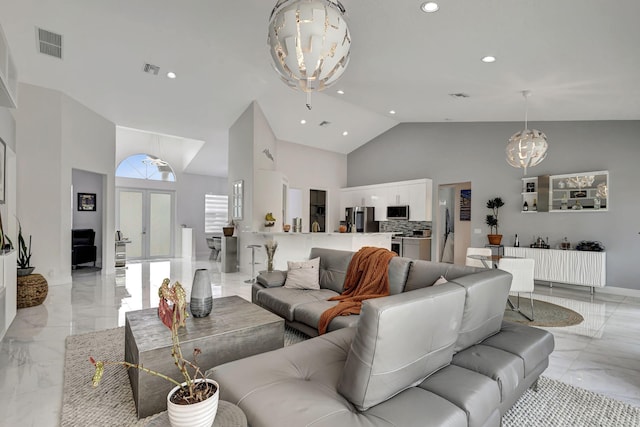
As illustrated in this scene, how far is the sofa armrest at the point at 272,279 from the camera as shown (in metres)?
3.92

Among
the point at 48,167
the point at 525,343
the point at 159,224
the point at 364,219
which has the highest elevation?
the point at 48,167

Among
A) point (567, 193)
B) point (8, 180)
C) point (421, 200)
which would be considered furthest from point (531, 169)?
point (8, 180)

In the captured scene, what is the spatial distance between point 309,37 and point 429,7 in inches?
61.5

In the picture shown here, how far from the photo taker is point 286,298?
11.3 feet

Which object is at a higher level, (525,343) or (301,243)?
(301,243)

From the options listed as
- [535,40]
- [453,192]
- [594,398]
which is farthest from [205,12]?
[453,192]

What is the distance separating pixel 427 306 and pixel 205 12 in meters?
3.96

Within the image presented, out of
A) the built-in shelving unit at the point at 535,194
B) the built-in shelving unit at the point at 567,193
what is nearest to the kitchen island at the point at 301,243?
the built-in shelving unit at the point at 535,194

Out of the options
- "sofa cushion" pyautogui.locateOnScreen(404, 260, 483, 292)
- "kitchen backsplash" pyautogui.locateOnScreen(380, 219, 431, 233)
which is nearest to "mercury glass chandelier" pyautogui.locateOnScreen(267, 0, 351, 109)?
"sofa cushion" pyautogui.locateOnScreen(404, 260, 483, 292)

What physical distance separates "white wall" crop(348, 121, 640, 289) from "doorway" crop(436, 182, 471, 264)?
700mm

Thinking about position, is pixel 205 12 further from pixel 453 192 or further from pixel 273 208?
pixel 453 192

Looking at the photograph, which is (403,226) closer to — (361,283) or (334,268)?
(334,268)

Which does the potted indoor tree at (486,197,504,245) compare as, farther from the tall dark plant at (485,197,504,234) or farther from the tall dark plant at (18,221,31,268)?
the tall dark plant at (18,221,31,268)

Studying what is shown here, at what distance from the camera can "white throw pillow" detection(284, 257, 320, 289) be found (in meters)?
3.82
